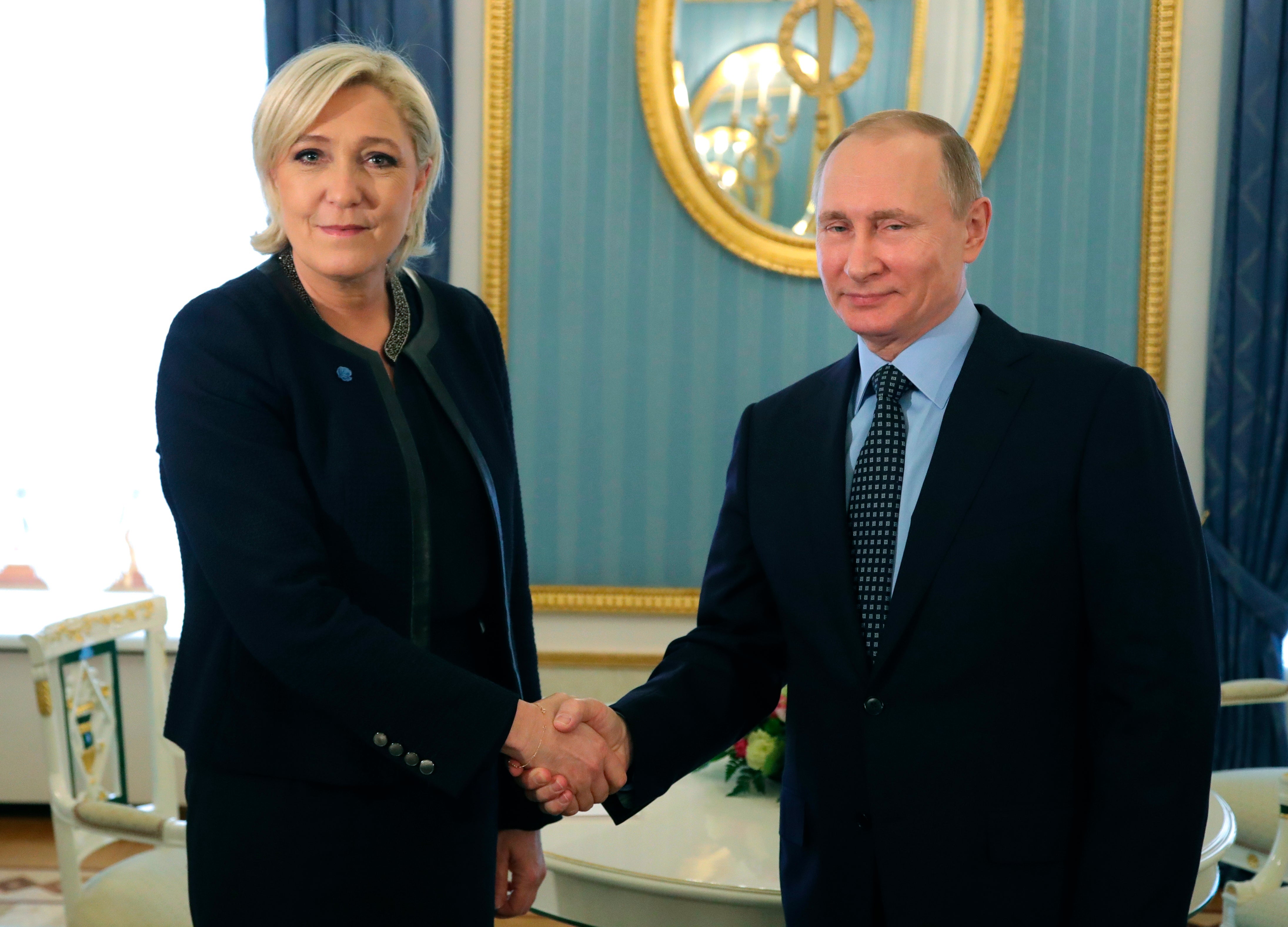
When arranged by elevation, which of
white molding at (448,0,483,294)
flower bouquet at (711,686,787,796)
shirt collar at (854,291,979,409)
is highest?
white molding at (448,0,483,294)

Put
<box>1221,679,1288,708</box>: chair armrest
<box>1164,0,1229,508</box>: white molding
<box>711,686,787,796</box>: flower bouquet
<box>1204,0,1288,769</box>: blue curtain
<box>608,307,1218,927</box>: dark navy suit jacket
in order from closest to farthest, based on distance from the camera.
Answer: <box>608,307,1218,927</box>: dark navy suit jacket
<box>711,686,787,796</box>: flower bouquet
<box>1221,679,1288,708</box>: chair armrest
<box>1204,0,1288,769</box>: blue curtain
<box>1164,0,1229,508</box>: white molding

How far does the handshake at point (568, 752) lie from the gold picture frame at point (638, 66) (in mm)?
2227

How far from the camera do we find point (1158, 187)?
3.73 m

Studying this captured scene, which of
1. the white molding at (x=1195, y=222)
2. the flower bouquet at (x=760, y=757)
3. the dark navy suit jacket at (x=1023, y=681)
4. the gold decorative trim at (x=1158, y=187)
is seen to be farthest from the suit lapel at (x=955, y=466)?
the white molding at (x=1195, y=222)

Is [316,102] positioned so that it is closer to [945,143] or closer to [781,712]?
[945,143]

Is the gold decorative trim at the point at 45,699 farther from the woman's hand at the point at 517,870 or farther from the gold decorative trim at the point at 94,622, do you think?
the woman's hand at the point at 517,870

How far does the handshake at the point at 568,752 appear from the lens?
1434 millimetres

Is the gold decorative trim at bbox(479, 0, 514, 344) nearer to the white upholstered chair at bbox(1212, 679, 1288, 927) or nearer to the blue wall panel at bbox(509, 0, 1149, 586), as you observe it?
the blue wall panel at bbox(509, 0, 1149, 586)

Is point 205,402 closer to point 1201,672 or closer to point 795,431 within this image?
point 795,431

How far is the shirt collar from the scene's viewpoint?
4.62 feet

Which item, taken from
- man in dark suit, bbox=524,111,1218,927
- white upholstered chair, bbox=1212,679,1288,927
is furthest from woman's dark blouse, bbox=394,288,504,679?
white upholstered chair, bbox=1212,679,1288,927

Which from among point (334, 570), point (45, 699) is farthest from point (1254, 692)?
point (45, 699)

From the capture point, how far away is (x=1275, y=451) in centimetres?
368

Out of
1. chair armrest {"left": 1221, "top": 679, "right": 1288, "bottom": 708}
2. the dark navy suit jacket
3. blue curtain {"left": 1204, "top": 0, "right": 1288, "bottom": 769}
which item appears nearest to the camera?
the dark navy suit jacket
